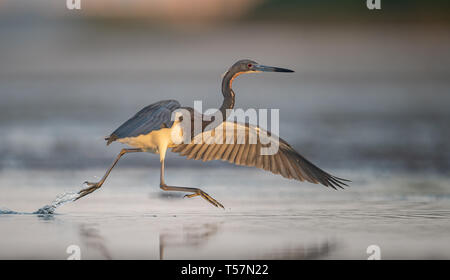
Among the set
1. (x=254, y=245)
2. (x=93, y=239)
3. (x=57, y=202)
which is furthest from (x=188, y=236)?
(x=57, y=202)

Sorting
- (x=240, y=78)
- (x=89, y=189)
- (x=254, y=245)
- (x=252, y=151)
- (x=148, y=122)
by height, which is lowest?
(x=254, y=245)

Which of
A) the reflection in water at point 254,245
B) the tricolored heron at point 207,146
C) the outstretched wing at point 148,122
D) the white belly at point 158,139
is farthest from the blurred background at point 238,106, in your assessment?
the outstretched wing at point 148,122

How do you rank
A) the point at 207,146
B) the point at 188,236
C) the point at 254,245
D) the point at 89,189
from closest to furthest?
the point at 254,245
the point at 188,236
the point at 89,189
the point at 207,146

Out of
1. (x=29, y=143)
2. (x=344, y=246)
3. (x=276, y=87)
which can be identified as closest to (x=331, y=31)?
(x=276, y=87)

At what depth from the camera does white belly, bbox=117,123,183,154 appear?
9516 mm

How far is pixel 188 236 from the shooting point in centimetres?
766

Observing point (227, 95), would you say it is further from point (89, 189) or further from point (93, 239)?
point (93, 239)

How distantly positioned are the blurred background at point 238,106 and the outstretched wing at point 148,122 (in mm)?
813

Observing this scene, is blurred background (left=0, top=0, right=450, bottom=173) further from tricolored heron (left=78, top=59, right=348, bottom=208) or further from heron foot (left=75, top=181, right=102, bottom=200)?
tricolored heron (left=78, top=59, right=348, bottom=208)

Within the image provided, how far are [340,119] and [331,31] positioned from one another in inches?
319

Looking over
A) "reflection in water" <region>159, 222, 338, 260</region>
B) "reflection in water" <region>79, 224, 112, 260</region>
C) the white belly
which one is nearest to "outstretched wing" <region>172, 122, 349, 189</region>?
the white belly

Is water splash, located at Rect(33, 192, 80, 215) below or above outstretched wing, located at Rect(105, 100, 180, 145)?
below

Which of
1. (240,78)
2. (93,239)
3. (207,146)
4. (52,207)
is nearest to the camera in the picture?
(93,239)

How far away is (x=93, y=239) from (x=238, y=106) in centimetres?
954
